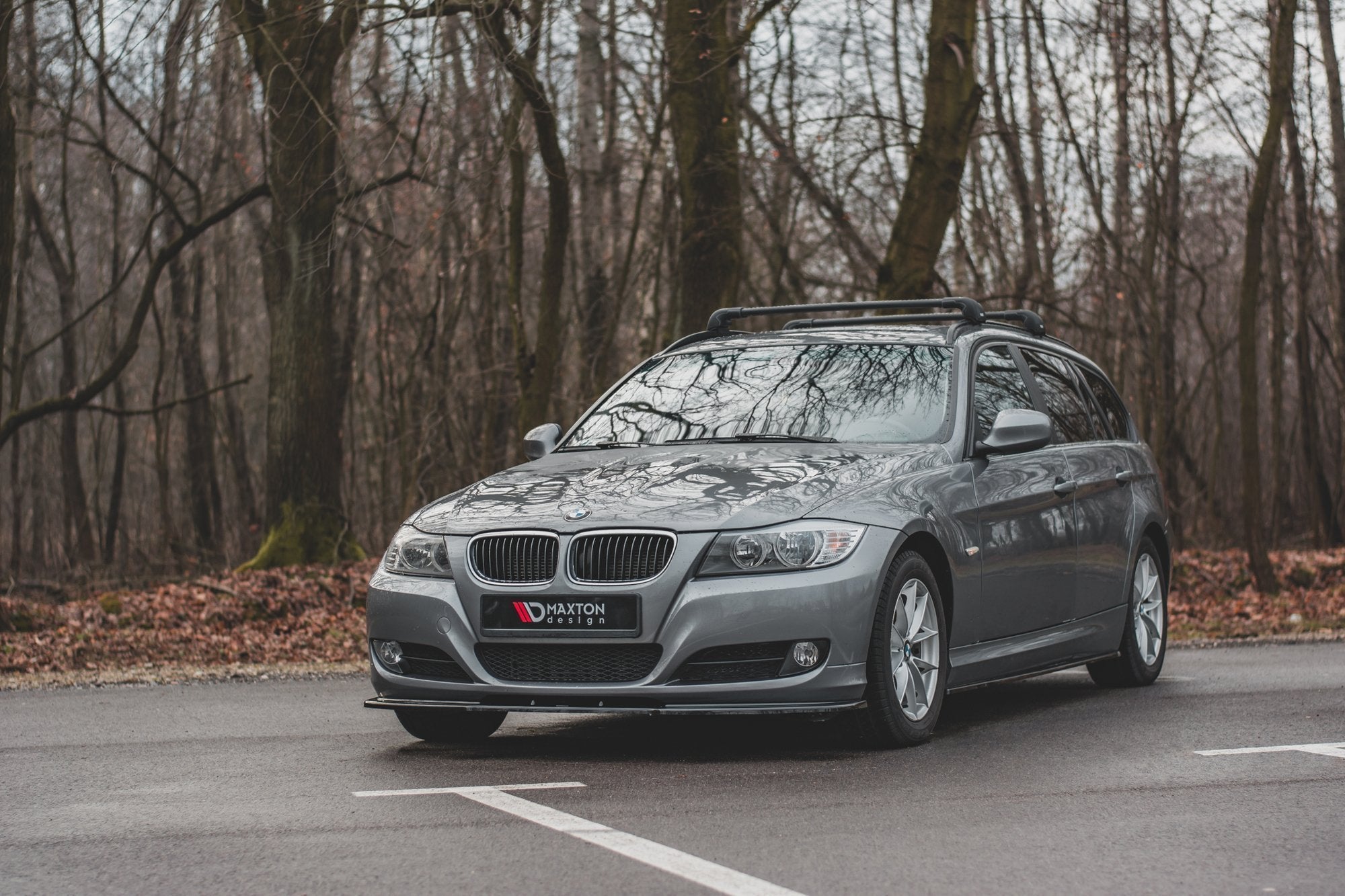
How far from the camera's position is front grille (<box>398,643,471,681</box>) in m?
7.02

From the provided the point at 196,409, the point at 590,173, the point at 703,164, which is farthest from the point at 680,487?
the point at 196,409

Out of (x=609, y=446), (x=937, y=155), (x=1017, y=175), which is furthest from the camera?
(x=1017, y=175)

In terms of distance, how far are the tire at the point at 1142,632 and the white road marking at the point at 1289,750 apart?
2394mm

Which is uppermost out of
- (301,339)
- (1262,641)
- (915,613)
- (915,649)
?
(301,339)

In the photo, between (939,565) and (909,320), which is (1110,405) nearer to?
(909,320)

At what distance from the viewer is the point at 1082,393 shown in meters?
9.84

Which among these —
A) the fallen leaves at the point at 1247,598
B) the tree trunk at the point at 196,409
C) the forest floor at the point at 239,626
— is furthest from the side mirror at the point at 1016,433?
the tree trunk at the point at 196,409

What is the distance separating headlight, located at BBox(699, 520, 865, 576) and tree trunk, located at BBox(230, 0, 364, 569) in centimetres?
1178

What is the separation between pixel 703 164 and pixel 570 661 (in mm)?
10102

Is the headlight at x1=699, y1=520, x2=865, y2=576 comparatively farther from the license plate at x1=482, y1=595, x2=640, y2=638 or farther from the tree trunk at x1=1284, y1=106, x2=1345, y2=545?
the tree trunk at x1=1284, y1=106, x2=1345, y2=545

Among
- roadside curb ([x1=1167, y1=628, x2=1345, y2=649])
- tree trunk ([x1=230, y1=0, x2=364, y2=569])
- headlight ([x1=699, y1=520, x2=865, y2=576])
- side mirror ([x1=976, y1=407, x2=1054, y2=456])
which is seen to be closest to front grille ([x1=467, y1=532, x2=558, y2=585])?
headlight ([x1=699, y1=520, x2=865, y2=576])

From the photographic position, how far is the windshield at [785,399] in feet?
25.7

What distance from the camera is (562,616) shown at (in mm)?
6742

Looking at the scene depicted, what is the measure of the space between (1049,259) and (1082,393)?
50.6 ft
